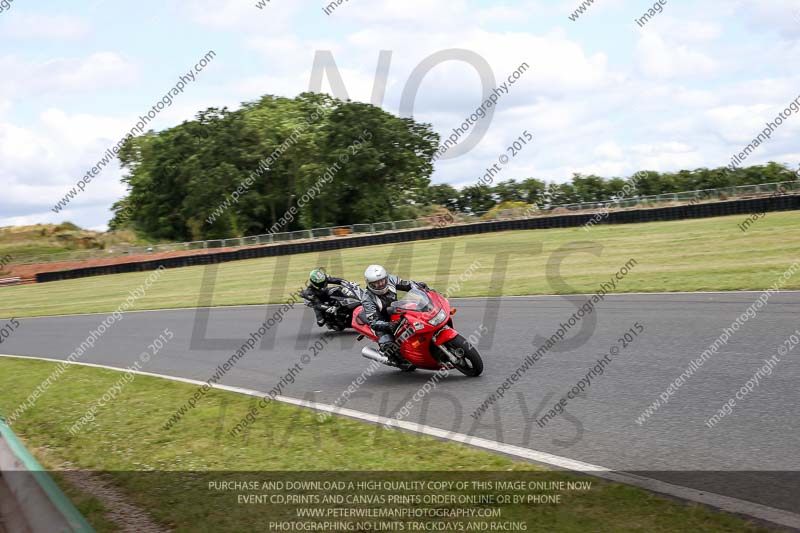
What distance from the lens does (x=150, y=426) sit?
332 inches

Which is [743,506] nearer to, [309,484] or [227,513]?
[309,484]

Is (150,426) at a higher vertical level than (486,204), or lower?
lower

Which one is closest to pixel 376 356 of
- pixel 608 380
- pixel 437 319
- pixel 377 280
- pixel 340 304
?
pixel 377 280

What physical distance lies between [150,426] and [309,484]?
3.25 metres

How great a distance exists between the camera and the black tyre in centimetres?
905

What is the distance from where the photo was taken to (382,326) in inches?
379

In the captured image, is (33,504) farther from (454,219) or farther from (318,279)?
(454,219)

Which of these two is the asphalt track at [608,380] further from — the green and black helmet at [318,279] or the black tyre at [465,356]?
the green and black helmet at [318,279]

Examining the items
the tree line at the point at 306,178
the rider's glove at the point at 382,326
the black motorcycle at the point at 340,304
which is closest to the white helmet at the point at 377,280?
the rider's glove at the point at 382,326

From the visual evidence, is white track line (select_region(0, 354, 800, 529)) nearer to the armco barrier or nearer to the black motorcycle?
the armco barrier

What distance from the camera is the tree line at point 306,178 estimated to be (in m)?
57.1

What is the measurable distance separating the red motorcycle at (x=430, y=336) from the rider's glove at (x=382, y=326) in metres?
0.08

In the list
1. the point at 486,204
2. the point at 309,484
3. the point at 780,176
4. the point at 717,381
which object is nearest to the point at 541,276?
the point at 717,381

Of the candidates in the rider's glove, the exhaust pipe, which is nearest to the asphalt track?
the exhaust pipe
